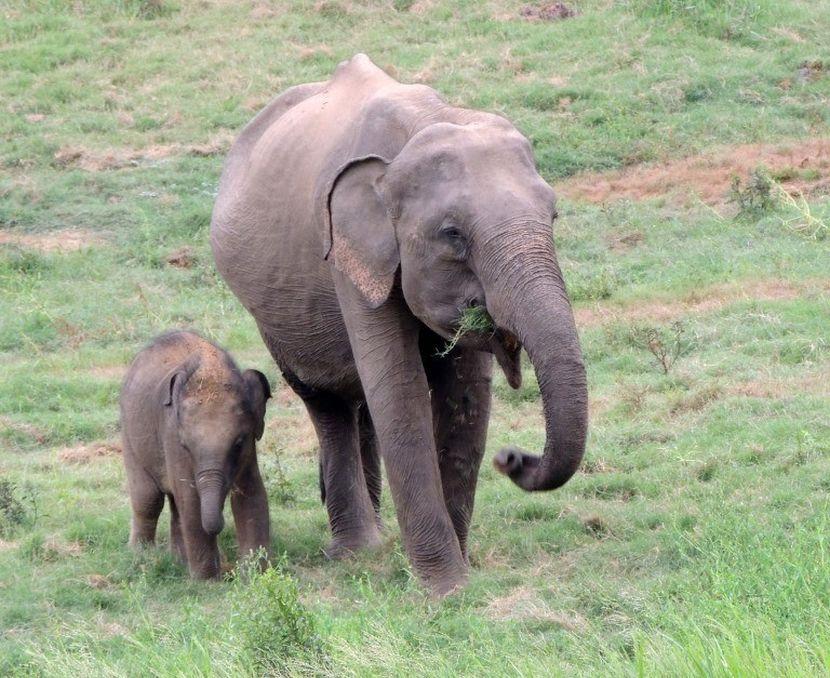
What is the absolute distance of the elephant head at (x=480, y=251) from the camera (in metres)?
6.38

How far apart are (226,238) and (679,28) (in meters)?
12.2

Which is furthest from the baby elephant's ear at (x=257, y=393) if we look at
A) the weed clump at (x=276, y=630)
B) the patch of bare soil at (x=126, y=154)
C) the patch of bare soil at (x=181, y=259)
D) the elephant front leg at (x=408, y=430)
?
the patch of bare soil at (x=126, y=154)

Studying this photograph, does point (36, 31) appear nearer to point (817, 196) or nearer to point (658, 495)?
point (817, 196)

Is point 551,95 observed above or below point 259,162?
below

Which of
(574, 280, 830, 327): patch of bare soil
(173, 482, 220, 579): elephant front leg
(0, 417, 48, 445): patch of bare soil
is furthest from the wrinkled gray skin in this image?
(574, 280, 830, 327): patch of bare soil

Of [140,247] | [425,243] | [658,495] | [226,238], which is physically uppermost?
[425,243]

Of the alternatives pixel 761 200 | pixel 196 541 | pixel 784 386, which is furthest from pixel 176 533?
pixel 761 200

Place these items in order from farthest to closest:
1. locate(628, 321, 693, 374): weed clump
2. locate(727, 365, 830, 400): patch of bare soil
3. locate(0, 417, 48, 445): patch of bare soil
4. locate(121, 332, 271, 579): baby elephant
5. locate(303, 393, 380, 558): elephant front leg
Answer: locate(0, 417, 48, 445): patch of bare soil → locate(628, 321, 693, 374): weed clump → locate(727, 365, 830, 400): patch of bare soil → locate(303, 393, 380, 558): elephant front leg → locate(121, 332, 271, 579): baby elephant

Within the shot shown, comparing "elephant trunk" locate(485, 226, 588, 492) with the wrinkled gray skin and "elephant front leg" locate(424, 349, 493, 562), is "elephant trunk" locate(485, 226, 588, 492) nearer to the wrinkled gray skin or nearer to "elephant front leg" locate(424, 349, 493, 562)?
→ the wrinkled gray skin

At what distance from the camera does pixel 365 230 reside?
23.7 feet

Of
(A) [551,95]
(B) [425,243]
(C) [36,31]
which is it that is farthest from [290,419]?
(C) [36,31]

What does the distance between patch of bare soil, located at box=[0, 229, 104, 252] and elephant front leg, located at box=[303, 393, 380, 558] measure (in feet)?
24.4

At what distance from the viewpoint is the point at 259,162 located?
29.7 ft

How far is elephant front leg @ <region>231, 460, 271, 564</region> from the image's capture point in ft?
28.4
